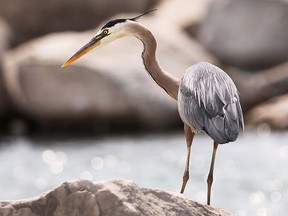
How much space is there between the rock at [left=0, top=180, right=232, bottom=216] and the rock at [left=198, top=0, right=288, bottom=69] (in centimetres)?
1090

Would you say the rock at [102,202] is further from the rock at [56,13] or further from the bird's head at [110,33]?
the rock at [56,13]

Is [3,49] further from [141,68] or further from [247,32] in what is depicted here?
[247,32]

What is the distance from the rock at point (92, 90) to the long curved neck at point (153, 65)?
7.40 m

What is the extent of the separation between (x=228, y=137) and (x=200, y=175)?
6.35 metres

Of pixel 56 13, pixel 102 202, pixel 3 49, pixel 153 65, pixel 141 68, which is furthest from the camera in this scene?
pixel 56 13

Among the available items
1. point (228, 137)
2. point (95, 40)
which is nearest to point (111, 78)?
point (95, 40)

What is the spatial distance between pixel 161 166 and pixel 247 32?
14.7ft

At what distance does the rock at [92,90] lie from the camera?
1406cm

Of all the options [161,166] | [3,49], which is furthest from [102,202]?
[3,49]

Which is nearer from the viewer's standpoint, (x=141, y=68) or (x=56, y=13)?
(x=141, y=68)

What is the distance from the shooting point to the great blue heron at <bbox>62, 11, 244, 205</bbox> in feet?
18.8

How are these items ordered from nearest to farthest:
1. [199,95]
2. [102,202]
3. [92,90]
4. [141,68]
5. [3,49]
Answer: [102,202] < [199,95] < [92,90] < [141,68] < [3,49]

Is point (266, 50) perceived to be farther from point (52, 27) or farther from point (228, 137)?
point (228, 137)

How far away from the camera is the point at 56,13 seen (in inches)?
691
